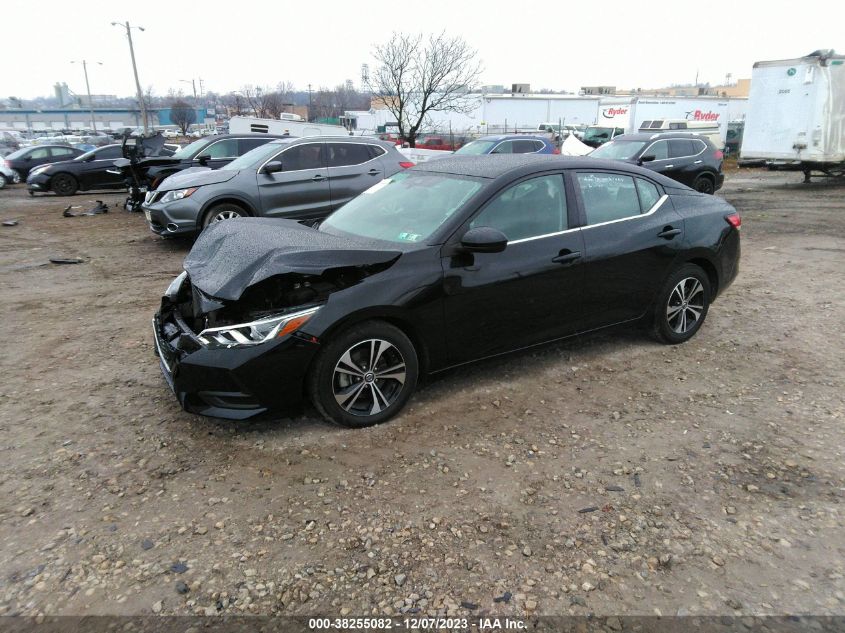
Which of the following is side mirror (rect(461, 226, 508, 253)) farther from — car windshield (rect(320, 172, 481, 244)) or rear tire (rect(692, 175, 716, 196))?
rear tire (rect(692, 175, 716, 196))

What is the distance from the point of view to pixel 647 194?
4.91 metres

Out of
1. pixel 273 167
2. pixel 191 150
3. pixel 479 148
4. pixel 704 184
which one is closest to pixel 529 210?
pixel 273 167

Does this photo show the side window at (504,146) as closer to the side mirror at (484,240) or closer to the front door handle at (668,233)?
the front door handle at (668,233)

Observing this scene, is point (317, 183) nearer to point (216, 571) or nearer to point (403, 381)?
point (403, 381)

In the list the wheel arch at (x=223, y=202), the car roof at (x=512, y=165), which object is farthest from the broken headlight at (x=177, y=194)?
the car roof at (x=512, y=165)

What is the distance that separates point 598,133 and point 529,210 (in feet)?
98.1

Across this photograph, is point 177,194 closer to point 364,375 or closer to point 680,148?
point 364,375

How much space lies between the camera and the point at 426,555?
8.81 ft

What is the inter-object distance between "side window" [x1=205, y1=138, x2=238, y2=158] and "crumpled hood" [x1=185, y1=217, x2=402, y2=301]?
8.55m

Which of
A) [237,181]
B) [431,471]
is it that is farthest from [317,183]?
[431,471]

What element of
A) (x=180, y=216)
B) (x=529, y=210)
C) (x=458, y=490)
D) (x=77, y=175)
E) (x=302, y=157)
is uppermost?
(x=302, y=157)

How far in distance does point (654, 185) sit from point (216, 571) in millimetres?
4322

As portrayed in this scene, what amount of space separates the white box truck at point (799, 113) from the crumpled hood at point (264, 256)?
17.7 metres

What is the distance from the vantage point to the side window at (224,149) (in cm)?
1204
